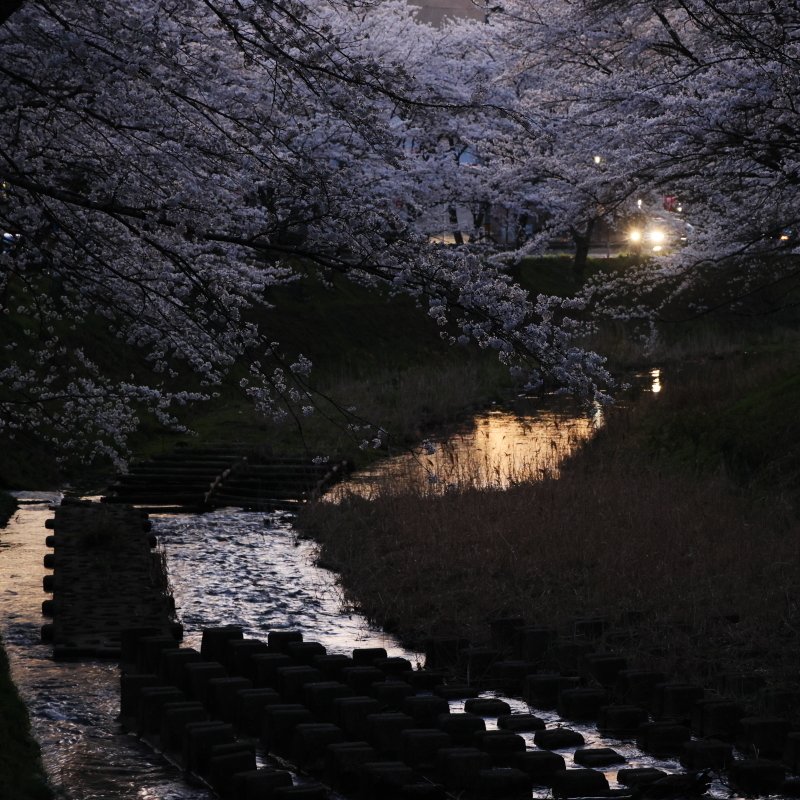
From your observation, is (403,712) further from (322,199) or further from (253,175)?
(253,175)

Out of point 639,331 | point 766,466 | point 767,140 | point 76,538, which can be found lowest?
point 76,538

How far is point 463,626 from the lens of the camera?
32.8 feet

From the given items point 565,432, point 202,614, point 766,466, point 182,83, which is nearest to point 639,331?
point 565,432

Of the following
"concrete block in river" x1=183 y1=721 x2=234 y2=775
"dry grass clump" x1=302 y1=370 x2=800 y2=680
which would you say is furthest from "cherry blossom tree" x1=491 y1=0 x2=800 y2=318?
"concrete block in river" x1=183 y1=721 x2=234 y2=775

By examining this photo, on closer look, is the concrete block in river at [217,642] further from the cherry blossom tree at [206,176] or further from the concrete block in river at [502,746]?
the concrete block in river at [502,746]

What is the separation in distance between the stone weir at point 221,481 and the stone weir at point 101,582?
5.62 feet

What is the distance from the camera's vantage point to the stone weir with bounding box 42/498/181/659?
9477 millimetres

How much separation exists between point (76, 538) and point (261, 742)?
6.10m

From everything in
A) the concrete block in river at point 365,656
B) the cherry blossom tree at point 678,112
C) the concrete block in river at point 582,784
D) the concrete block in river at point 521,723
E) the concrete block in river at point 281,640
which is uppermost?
the cherry blossom tree at point 678,112

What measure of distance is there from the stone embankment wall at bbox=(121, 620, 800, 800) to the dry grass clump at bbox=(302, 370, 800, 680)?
803 mm

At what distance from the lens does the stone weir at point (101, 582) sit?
948cm

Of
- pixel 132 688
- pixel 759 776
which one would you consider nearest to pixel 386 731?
pixel 132 688

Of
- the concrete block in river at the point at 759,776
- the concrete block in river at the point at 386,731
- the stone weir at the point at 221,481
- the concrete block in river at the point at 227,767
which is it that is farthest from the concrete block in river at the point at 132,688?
the stone weir at the point at 221,481

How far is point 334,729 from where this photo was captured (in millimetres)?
6723
